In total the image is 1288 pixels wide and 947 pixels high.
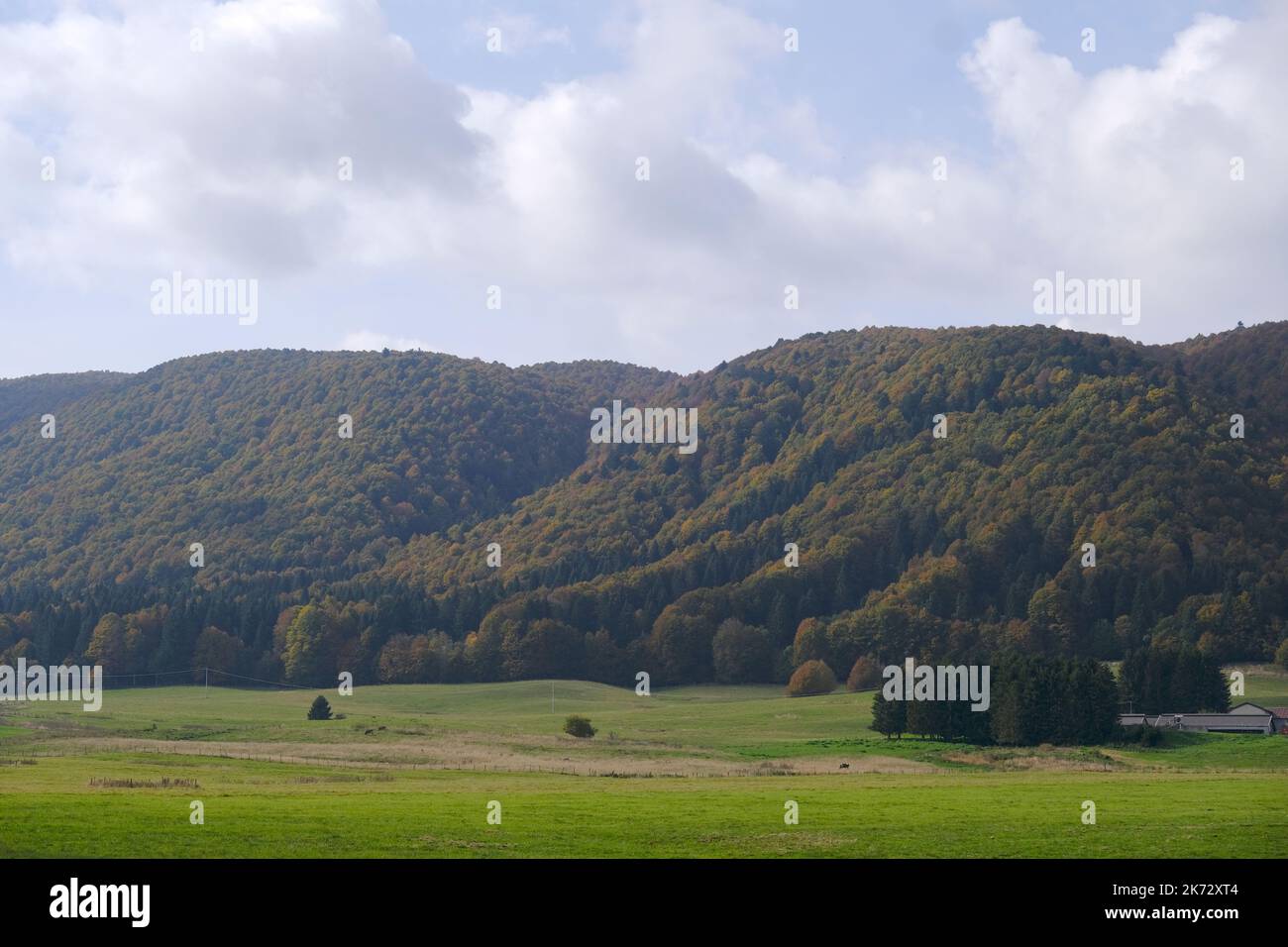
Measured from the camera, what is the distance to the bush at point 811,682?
16162cm

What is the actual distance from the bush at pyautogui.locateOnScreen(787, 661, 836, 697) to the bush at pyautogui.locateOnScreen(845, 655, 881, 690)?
2.64 meters

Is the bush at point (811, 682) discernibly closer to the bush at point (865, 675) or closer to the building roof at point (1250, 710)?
the bush at point (865, 675)

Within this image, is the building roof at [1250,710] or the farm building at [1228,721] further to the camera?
the building roof at [1250,710]

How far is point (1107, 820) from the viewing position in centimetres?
4612

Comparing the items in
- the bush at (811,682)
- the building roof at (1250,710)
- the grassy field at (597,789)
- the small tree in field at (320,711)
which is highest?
the grassy field at (597,789)

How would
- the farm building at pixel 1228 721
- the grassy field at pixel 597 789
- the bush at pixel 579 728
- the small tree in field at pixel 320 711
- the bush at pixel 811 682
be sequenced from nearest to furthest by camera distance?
the grassy field at pixel 597 789 → the bush at pixel 579 728 → the farm building at pixel 1228 721 → the small tree in field at pixel 320 711 → the bush at pixel 811 682

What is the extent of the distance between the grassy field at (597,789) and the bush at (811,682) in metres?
42.1

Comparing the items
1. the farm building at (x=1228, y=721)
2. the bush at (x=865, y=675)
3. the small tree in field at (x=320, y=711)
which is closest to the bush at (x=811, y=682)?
the bush at (x=865, y=675)

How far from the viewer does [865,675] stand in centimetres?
16312

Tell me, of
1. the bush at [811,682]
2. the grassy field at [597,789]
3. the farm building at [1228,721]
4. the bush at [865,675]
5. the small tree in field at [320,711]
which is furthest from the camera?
the bush at [811,682]
